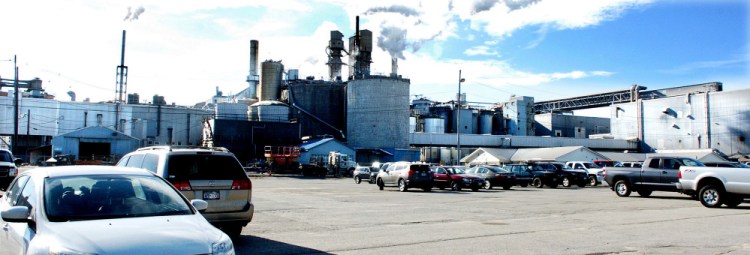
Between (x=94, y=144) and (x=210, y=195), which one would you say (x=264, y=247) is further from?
(x=94, y=144)

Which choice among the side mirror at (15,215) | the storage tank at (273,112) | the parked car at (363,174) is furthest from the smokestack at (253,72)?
the side mirror at (15,215)

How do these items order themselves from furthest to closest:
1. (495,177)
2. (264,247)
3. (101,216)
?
(495,177) → (264,247) → (101,216)

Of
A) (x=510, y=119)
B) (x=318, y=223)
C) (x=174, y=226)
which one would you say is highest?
(x=510, y=119)

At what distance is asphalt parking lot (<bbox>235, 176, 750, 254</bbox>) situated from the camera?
9820 millimetres

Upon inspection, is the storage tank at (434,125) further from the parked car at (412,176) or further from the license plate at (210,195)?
the license plate at (210,195)

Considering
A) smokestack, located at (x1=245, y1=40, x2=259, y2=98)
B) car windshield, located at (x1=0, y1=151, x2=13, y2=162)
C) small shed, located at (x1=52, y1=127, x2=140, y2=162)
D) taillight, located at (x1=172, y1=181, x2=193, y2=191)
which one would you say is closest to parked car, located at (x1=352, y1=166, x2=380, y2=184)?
car windshield, located at (x1=0, y1=151, x2=13, y2=162)

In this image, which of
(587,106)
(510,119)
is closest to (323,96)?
(510,119)

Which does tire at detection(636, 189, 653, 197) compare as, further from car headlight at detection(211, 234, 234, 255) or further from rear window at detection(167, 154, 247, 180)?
car headlight at detection(211, 234, 234, 255)

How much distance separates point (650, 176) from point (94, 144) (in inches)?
2355

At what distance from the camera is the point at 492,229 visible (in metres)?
12.5

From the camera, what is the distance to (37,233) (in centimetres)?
552

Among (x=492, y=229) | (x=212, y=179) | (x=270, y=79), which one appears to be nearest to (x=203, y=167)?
(x=212, y=179)

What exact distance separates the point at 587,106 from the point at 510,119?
13.6 metres

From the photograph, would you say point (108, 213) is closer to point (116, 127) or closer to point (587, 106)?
point (116, 127)
